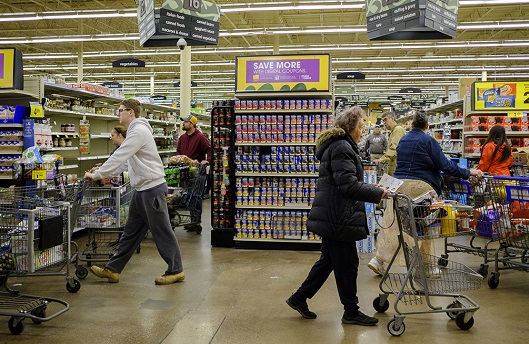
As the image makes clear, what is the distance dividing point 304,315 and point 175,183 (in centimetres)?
415

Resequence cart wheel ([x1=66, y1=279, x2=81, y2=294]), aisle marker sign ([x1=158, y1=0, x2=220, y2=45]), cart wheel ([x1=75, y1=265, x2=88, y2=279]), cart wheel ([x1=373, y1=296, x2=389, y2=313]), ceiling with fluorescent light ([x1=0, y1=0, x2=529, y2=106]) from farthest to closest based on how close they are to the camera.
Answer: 1. ceiling with fluorescent light ([x1=0, y1=0, x2=529, y2=106])
2. aisle marker sign ([x1=158, y1=0, x2=220, y2=45])
3. cart wheel ([x1=75, y1=265, x2=88, y2=279])
4. cart wheel ([x1=66, y1=279, x2=81, y2=294])
5. cart wheel ([x1=373, y1=296, x2=389, y2=313])

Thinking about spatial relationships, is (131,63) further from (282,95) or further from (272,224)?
(272,224)

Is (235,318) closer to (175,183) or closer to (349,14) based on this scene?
(175,183)

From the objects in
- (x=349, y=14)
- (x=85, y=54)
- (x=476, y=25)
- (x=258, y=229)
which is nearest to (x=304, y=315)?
(x=258, y=229)

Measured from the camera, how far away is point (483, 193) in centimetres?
498

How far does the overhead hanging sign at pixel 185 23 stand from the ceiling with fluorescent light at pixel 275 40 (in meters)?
4.29

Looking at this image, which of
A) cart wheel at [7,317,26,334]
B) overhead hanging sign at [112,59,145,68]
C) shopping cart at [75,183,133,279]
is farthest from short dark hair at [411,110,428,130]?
overhead hanging sign at [112,59,145,68]

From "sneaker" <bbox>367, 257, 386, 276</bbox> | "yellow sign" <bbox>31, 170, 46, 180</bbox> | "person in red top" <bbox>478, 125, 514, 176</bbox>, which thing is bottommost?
"sneaker" <bbox>367, 257, 386, 276</bbox>

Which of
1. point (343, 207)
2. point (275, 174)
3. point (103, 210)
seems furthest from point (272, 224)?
point (343, 207)

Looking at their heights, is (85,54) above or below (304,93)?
above

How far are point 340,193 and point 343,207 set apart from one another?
4.2 inches

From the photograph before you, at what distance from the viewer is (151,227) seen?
4938 mm

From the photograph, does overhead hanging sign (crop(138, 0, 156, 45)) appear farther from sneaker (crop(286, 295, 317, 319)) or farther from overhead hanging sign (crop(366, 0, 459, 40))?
sneaker (crop(286, 295, 317, 319))

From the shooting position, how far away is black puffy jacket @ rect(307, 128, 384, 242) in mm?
3635
